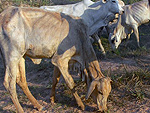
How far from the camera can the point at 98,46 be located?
7.24 meters

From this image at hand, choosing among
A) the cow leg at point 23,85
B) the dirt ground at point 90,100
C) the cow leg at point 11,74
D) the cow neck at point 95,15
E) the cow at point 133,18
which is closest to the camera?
the cow leg at point 11,74

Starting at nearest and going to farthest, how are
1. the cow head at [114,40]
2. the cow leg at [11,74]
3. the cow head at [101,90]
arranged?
the cow head at [101,90]
the cow leg at [11,74]
the cow head at [114,40]

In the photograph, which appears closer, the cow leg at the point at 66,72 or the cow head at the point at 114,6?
the cow leg at the point at 66,72

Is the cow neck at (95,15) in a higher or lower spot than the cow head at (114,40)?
higher

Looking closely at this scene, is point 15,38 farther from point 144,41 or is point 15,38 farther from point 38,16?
point 144,41

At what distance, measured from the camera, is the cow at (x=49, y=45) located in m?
3.60

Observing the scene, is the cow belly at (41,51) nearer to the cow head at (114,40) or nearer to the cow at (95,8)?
the cow at (95,8)

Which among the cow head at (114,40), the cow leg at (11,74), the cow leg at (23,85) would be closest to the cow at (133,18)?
the cow head at (114,40)

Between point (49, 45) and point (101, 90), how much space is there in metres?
1.07

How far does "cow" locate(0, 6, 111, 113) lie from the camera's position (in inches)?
142

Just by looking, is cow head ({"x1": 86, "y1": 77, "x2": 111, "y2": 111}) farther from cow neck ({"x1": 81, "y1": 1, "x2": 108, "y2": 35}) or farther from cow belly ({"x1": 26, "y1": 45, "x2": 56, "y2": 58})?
cow neck ({"x1": 81, "y1": 1, "x2": 108, "y2": 35})

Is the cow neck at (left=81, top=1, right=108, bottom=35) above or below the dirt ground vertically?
above

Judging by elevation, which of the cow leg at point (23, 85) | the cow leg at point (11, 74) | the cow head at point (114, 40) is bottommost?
the cow head at point (114, 40)

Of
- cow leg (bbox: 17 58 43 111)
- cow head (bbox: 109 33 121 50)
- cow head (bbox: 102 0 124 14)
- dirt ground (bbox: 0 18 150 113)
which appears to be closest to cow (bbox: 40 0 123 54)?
cow head (bbox: 102 0 124 14)
